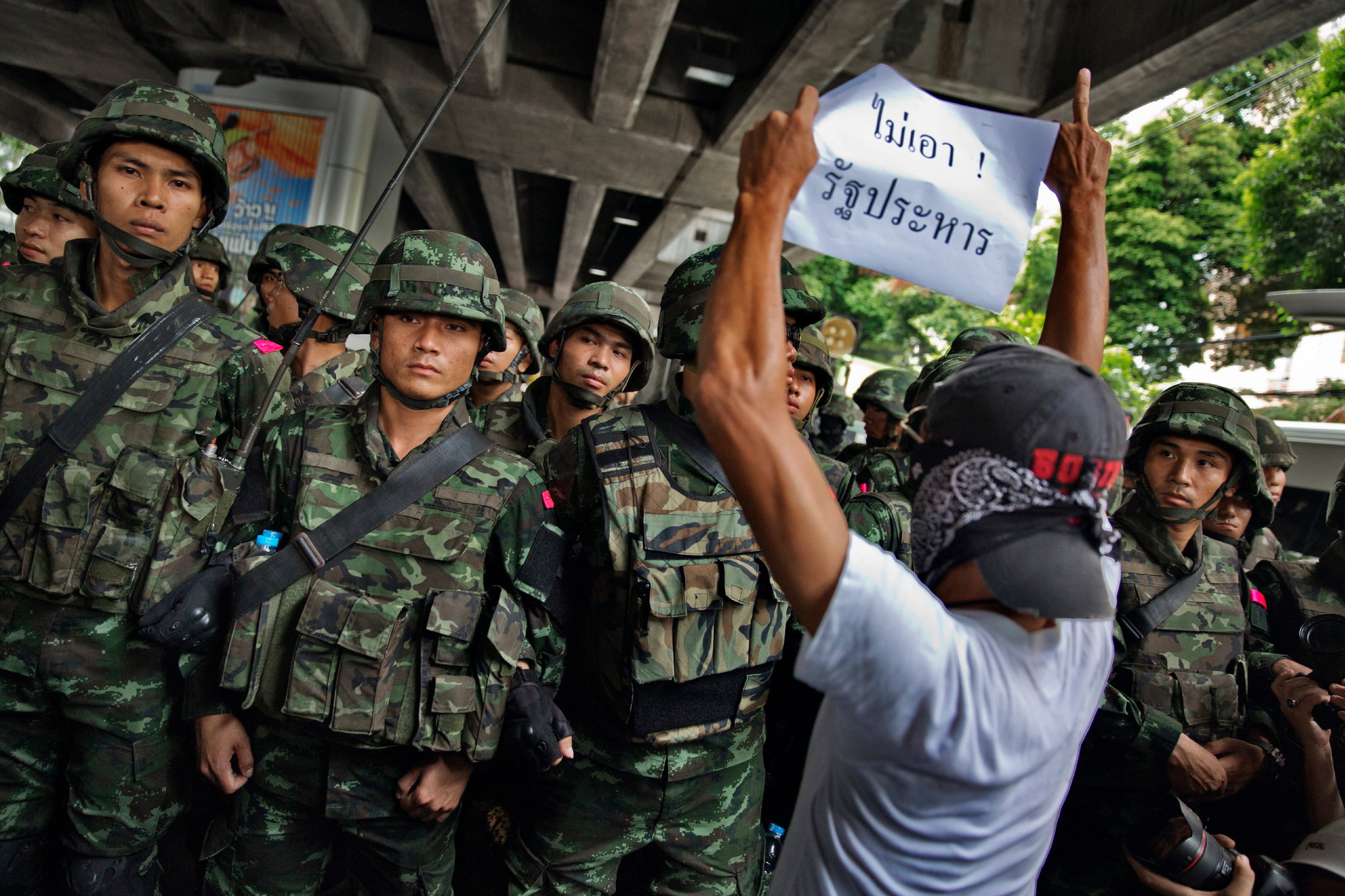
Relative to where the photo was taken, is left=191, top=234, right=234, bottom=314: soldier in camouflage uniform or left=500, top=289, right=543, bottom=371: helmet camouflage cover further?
left=191, top=234, right=234, bottom=314: soldier in camouflage uniform

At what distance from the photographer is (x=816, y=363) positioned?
438 centimetres

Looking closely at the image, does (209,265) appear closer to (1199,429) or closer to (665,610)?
(665,610)

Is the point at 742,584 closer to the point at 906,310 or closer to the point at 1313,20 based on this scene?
the point at 1313,20

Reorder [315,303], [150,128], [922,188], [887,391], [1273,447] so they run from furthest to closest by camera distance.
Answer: [887,391], [1273,447], [315,303], [150,128], [922,188]

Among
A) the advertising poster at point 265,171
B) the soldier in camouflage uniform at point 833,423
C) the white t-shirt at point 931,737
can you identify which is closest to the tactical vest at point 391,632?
the white t-shirt at point 931,737

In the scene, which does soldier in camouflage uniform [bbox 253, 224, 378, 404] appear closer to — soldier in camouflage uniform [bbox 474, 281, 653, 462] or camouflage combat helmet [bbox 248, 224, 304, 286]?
camouflage combat helmet [bbox 248, 224, 304, 286]

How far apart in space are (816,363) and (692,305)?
190 centimetres

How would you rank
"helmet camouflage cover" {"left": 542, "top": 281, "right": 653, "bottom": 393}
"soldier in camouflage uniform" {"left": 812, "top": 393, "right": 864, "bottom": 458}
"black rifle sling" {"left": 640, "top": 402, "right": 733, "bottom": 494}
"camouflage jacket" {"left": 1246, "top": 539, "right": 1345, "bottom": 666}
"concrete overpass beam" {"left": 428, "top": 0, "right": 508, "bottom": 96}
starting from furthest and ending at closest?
"soldier in camouflage uniform" {"left": 812, "top": 393, "right": 864, "bottom": 458} < "concrete overpass beam" {"left": 428, "top": 0, "right": 508, "bottom": 96} < "helmet camouflage cover" {"left": 542, "top": 281, "right": 653, "bottom": 393} < "camouflage jacket" {"left": 1246, "top": 539, "right": 1345, "bottom": 666} < "black rifle sling" {"left": 640, "top": 402, "right": 733, "bottom": 494}

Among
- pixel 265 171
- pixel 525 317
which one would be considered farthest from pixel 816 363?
pixel 265 171

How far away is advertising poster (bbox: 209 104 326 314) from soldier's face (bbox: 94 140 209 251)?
15.5 feet

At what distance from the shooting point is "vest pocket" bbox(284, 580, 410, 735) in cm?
216

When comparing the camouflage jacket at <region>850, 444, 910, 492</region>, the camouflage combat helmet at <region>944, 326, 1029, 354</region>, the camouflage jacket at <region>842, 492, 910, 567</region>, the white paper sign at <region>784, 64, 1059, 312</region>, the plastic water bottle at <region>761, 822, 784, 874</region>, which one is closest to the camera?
the white paper sign at <region>784, 64, 1059, 312</region>

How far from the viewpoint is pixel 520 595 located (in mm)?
2354

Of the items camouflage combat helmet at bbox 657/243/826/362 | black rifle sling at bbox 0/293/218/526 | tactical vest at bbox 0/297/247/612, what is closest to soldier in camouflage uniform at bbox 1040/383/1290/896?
camouflage combat helmet at bbox 657/243/826/362
